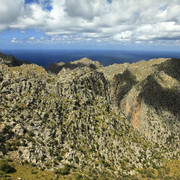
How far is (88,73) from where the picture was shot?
59.4 m

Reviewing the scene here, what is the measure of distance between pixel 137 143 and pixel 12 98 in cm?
3876

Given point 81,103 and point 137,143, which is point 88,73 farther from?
point 137,143

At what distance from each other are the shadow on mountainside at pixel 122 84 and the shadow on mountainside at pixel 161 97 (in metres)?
34.6

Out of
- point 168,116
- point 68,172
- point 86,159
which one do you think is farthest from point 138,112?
point 68,172

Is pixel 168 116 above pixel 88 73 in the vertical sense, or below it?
below

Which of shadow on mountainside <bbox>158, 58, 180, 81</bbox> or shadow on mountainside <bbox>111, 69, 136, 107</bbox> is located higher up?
shadow on mountainside <bbox>158, 58, 180, 81</bbox>

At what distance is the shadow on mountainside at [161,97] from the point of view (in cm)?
8488

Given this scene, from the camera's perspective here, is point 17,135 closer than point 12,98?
Yes

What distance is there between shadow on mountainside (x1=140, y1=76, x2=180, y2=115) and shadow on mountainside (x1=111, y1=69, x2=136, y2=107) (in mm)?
34609

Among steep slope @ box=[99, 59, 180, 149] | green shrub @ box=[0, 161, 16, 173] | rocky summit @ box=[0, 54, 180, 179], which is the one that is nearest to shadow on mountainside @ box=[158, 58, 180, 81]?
steep slope @ box=[99, 59, 180, 149]

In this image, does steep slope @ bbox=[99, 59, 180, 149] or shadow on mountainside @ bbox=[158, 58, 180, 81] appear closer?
steep slope @ bbox=[99, 59, 180, 149]

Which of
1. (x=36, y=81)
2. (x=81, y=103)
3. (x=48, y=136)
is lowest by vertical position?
(x=48, y=136)

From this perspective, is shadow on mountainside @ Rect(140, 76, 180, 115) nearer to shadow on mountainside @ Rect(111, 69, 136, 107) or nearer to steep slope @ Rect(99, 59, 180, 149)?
steep slope @ Rect(99, 59, 180, 149)

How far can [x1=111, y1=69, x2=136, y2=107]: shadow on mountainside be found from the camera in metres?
131
